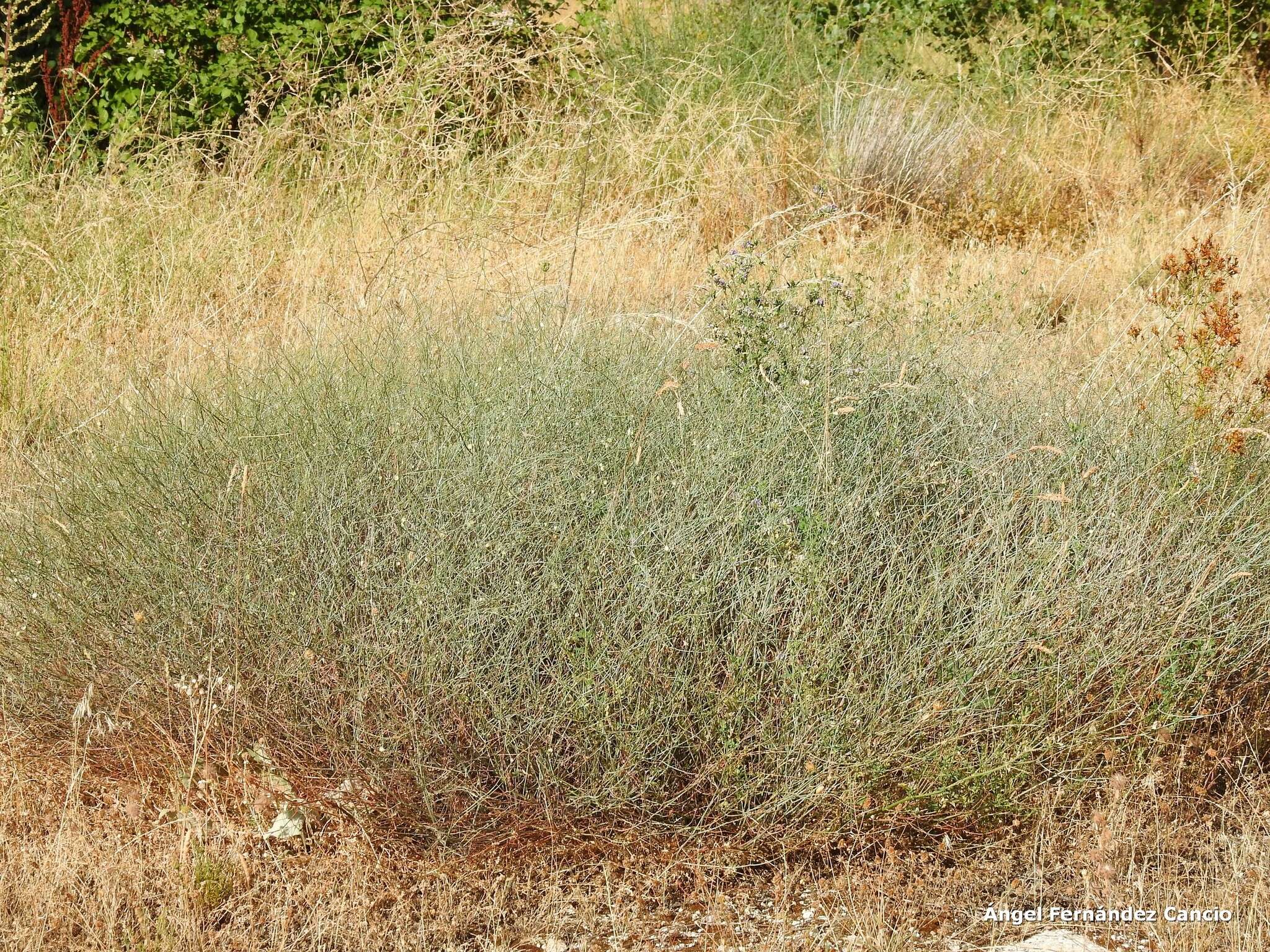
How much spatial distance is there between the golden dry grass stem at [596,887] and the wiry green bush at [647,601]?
0.09m

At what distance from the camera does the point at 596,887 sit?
2068 millimetres

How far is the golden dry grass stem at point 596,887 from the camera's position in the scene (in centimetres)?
193

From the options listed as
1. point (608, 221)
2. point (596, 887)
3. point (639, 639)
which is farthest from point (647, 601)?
point (608, 221)

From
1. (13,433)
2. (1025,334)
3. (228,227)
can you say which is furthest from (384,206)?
(1025,334)

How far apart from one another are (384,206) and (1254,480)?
3.42 meters

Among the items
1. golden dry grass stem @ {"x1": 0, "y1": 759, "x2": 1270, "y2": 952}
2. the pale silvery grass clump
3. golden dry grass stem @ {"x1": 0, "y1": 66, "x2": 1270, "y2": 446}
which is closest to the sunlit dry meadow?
golden dry grass stem @ {"x1": 0, "y1": 759, "x2": 1270, "y2": 952}

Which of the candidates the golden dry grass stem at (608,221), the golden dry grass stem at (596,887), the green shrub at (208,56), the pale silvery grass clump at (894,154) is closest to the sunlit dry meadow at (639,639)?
the golden dry grass stem at (596,887)

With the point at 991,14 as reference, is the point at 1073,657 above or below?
below

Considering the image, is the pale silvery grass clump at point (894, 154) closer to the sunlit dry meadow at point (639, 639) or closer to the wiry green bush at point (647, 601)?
the sunlit dry meadow at point (639, 639)

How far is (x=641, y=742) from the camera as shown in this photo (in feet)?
6.63

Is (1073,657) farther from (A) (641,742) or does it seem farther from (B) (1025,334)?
(B) (1025,334)

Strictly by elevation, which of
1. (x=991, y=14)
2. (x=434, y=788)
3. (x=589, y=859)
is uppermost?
(x=991, y=14)

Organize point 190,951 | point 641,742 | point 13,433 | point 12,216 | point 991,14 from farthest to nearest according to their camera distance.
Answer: point 991,14 → point 12,216 → point 13,433 → point 641,742 → point 190,951

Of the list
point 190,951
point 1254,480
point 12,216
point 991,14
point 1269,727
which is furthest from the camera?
point 991,14
